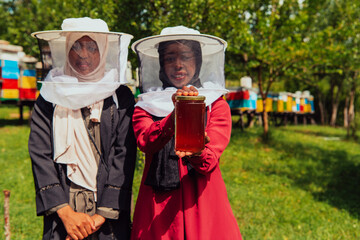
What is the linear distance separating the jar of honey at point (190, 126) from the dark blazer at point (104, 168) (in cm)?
65

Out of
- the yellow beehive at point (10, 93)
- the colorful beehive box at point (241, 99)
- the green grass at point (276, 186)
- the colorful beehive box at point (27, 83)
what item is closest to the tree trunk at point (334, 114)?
the green grass at point (276, 186)

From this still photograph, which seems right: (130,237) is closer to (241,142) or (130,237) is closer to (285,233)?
(285,233)

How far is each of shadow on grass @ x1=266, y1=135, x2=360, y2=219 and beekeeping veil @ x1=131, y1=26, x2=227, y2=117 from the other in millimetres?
5454

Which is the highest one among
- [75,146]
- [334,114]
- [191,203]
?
[75,146]

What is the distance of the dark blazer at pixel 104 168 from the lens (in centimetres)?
208

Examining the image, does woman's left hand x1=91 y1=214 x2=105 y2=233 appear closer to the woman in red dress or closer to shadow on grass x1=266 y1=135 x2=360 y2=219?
the woman in red dress

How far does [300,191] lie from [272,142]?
13.0 feet

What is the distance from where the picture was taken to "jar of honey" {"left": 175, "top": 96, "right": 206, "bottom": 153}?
5.51 feet

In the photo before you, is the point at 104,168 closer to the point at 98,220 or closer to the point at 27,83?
the point at 98,220

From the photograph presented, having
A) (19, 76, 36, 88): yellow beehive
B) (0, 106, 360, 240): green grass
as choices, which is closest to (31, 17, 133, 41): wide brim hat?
(0, 106, 360, 240): green grass

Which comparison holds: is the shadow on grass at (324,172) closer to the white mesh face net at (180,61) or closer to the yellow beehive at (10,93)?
the white mesh face net at (180,61)

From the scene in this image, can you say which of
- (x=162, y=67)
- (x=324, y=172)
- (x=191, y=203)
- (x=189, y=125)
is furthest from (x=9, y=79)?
(x=189, y=125)

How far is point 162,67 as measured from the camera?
227 cm

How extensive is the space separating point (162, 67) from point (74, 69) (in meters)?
0.58
